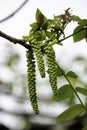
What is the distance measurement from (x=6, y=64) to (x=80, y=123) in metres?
1.46

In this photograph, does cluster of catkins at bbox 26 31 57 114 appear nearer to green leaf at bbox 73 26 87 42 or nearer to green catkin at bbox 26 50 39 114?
green catkin at bbox 26 50 39 114

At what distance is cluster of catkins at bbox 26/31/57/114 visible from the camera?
1.64 meters

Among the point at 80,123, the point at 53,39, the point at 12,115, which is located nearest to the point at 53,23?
the point at 53,39

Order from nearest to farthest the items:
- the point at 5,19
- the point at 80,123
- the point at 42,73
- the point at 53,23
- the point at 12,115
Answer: the point at 42,73 → the point at 53,23 → the point at 5,19 → the point at 80,123 → the point at 12,115

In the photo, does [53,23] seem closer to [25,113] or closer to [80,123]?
[80,123]

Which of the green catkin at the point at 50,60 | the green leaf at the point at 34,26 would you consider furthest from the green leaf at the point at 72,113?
the green leaf at the point at 34,26

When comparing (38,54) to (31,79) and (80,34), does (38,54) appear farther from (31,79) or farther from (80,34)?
(80,34)

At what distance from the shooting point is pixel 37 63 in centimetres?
166

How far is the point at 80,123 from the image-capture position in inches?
113

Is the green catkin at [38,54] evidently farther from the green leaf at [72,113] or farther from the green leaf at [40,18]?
the green leaf at [72,113]

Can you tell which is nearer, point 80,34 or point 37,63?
point 37,63

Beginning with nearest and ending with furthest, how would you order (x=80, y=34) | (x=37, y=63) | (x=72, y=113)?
(x=37, y=63)
(x=72, y=113)
(x=80, y=34)

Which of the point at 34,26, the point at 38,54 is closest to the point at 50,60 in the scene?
the point at 38,54

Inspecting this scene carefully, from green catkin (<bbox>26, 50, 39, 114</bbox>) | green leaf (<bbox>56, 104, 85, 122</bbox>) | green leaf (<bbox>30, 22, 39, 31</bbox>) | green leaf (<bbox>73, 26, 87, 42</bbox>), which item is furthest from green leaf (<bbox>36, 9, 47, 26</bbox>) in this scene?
green leaf (<bbox>56, 104, 85, 122</bbox>)
